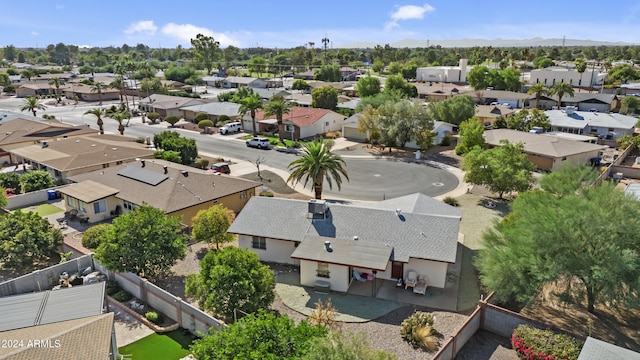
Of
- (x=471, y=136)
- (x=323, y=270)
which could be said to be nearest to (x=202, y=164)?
(x=323, y=270)

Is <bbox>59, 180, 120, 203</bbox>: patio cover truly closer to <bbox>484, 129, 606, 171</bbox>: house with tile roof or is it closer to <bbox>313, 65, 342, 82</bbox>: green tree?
<bbox>484, 129, 606, 171</bbox>: house with tile roof

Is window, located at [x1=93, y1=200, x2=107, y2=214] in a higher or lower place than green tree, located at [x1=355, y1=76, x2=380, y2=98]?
lower

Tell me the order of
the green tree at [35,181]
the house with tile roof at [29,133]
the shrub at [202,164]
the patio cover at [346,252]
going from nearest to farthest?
the patio cover at [346,252] → the green tree at [35,181] → the shrub at [202,164] → the house with tile roof at [29,133]

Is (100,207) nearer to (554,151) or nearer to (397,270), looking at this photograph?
(397,270)

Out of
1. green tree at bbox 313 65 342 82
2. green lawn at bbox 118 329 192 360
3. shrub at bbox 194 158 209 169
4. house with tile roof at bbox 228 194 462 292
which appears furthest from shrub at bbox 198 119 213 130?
green tree at bbox 313 65 342 82

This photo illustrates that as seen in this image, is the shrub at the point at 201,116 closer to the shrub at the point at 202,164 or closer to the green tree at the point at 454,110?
the shrub at the point at 202,164

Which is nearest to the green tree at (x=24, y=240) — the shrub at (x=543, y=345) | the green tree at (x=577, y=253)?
the green tree at (x=577, y=253)
